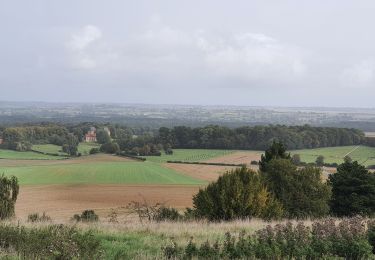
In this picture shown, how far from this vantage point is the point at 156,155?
101 meters

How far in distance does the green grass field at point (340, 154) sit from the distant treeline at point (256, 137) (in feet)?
13.5

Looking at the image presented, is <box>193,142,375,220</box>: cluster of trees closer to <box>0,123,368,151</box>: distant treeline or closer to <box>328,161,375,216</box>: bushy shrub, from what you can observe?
<box>328,161,375,216</box>: bushy shrub

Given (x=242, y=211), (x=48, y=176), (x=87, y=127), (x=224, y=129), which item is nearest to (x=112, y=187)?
(x=48, y=176)

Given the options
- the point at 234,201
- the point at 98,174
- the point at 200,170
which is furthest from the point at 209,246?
the point at 200,170

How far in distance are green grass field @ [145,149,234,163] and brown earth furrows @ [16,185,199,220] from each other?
1246 inches

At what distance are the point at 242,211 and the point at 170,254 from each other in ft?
40.8

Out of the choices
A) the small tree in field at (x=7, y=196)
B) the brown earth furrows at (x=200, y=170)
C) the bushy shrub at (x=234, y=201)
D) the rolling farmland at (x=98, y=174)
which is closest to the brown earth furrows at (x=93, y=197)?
the rolling farmland at (x=98, y=174)

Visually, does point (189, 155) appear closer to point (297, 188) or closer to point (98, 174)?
point (98, 174)

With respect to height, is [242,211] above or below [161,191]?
above

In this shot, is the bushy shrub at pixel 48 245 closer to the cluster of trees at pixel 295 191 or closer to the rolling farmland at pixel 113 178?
the cluster of trees at pixel 295 191

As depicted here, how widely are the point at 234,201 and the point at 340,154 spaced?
263 ft

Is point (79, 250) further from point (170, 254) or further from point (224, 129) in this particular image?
point (224, 129)

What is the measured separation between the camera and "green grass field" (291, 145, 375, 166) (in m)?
86.4

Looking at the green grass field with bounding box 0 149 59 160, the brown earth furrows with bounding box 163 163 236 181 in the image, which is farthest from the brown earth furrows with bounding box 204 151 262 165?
the green grass field with bounding box 0 149 59 160
